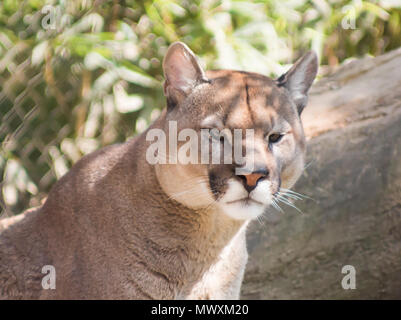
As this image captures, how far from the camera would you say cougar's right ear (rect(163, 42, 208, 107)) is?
2.71 meters

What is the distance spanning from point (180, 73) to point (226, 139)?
415mm

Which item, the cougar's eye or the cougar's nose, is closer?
the cougar's nose

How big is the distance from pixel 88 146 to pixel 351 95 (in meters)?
2.34

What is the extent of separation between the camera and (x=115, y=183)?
282 centimetres

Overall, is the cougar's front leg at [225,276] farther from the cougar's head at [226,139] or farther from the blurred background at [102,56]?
the blurred background at [102,56]

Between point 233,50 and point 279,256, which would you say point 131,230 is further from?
point 233,50

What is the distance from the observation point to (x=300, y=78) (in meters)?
2.96

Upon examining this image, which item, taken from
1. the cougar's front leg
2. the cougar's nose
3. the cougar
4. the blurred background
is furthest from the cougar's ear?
the blurred background

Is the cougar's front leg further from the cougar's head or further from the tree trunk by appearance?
the tree trunk

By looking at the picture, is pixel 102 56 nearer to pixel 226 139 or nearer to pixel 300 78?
pixel 300 78

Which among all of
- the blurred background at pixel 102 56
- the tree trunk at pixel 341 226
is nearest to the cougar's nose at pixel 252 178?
the tree trunk at pixel 341 226

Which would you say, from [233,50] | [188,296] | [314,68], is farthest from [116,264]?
[233,50]

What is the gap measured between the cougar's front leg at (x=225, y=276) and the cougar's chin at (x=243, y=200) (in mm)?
366

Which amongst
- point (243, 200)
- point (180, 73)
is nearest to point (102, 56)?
point (180, 73)
